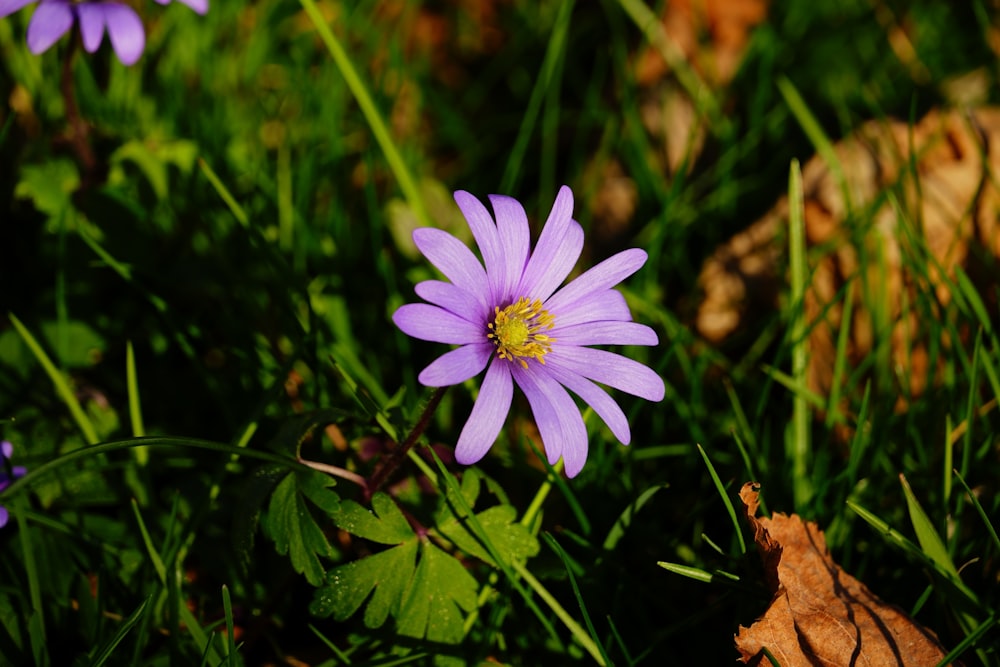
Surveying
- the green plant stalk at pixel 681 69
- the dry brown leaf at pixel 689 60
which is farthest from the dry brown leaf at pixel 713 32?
the green plant stalk at pixel 681 69

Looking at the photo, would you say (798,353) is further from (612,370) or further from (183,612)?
(183,612)

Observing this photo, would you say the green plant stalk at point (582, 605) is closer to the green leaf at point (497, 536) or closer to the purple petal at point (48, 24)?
the green leaf at point (497, 536)

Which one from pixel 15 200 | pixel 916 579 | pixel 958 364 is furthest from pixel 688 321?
pixel 15 200

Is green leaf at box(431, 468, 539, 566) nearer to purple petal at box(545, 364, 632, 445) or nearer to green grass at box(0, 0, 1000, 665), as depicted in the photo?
green grass at box(0, 0, 1000, 665)

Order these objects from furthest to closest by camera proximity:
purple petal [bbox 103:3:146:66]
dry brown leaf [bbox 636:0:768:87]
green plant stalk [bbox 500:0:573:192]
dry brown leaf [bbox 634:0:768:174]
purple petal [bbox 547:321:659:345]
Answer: dry brown leaf [bbox 636:0:768:87] < dry brown leaf [bbox 634:0:768:174] < green plant stalk [bbox 500:0:573:192] < purple petal [bbox 103:3:146:66] < purple petal [bbox 547:321:659:345]

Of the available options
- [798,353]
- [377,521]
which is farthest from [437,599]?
[798,353]

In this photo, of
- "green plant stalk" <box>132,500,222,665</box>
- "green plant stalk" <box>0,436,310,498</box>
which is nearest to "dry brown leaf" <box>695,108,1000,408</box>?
"green plant stalk" <box>0,436,310,498</box>
